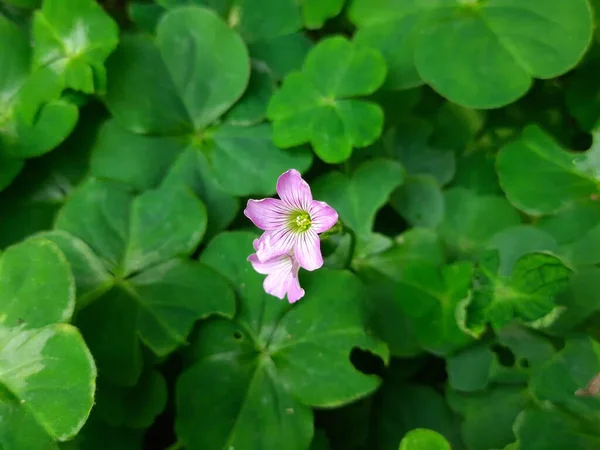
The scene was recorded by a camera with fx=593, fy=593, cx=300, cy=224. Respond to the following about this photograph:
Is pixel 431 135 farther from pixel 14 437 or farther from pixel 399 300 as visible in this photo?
pixel 14 437

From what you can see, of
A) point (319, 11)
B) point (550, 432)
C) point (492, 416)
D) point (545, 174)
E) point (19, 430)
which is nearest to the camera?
point (19, 430)

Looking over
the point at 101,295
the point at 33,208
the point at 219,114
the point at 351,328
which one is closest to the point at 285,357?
the point at 351,328

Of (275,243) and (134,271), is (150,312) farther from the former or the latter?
(275,243)

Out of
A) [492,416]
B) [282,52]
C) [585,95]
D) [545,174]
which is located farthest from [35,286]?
[585,95]

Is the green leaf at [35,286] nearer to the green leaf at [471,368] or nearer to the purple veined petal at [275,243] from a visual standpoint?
the purple veined petal at [275,243]

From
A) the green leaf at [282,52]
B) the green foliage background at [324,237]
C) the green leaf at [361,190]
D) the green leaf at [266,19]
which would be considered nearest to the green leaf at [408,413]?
the green foliage background at [324,237]

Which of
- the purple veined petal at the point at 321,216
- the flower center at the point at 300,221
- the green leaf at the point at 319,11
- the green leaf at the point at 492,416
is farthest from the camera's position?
the green leaf at the point at 319,11

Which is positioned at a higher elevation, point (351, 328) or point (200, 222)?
point (200, 222)
